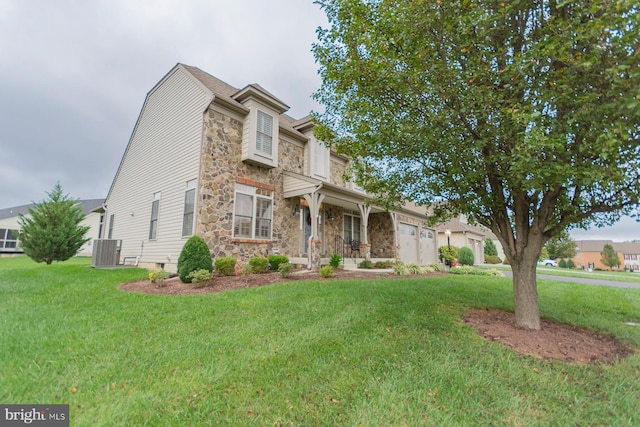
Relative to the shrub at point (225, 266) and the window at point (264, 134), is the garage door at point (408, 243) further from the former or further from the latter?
the shrub at point (225, 266)

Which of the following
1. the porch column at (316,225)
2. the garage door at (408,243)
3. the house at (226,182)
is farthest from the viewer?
the garage door at (408,243)

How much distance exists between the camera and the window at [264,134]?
10164mm

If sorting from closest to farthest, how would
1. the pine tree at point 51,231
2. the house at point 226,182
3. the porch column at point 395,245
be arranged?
1. the house at point 226,182
2. the pine tree at point 51,231
3. the porch column at point 395,245

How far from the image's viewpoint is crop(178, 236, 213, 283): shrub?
301 inches

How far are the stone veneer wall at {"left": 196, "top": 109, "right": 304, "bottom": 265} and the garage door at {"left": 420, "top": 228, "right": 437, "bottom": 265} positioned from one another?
399 inches

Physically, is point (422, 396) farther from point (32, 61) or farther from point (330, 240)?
point (32, 61)

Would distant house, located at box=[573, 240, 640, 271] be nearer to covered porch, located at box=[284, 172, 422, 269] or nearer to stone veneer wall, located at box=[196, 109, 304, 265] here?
covered porch, located at box=[284, 172, 422, 269]

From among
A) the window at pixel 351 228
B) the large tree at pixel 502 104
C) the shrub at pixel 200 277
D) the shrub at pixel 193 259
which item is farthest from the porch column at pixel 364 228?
the shrub at pixel 200 277

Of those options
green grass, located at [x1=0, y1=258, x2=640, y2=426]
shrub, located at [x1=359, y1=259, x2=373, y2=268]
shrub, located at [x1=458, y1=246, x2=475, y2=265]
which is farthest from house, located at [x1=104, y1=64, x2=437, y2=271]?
shrub, located at [x1=458, y1=246, x2=475, y2=265]

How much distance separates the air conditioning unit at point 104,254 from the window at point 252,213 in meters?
6.04

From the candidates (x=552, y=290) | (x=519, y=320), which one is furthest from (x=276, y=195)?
(x=552, y=290)

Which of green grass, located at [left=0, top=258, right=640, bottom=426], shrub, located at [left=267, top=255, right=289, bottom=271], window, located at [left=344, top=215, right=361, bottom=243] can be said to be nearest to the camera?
green grass, located at [left=0, top=258, right=640, bottom=426]

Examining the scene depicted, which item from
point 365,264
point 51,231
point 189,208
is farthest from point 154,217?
point 365,264

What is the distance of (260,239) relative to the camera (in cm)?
1019
